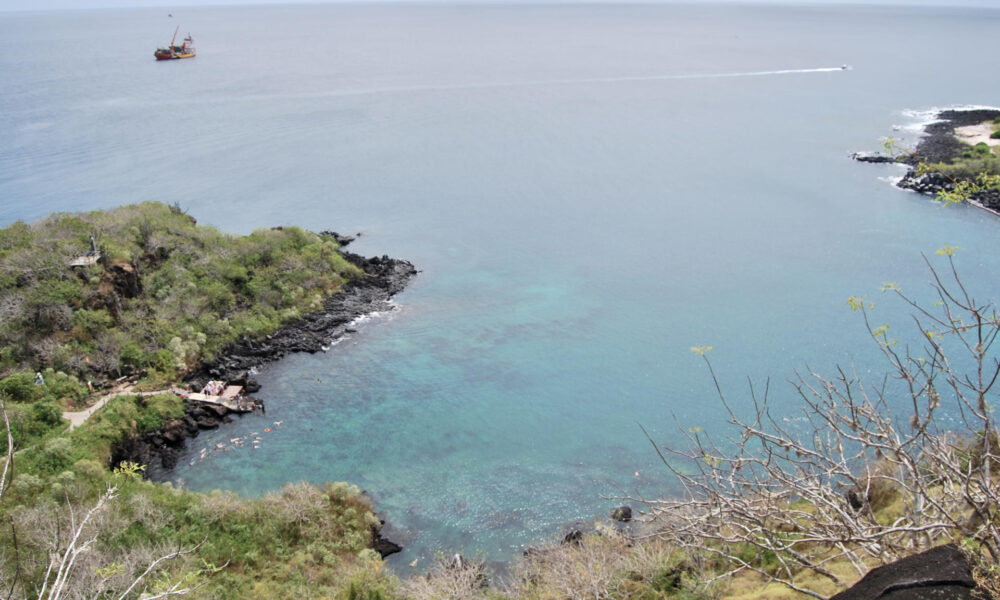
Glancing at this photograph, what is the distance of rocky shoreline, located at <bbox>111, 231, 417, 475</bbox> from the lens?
22.8 meters

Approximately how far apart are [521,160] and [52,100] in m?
58.0

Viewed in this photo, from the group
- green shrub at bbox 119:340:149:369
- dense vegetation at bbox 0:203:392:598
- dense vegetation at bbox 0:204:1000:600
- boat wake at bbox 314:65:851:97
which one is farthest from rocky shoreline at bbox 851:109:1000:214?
green shrub at bbox 119:340:149:369

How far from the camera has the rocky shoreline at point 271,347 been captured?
22.8 meters

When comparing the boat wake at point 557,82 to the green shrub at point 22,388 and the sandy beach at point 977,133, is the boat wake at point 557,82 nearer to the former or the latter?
the sandy beach at point 977,133

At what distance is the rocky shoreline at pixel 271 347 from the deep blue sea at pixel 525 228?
2.62ft

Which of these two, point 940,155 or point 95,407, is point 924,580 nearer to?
point 95,407

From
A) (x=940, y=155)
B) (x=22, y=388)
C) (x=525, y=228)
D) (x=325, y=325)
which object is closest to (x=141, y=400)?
(x=22, y=388)

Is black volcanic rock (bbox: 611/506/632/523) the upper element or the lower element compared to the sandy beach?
lower

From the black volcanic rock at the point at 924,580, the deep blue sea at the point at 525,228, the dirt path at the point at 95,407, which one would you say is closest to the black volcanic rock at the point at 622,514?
the deep blue sea at the point at 525,228

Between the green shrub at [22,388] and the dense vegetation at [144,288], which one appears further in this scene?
the dense vegetation at [144,288]

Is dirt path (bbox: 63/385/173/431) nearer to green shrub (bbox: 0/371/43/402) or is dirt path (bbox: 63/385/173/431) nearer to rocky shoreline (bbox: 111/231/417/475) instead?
green shrub (bbox: 0/371/43/402)

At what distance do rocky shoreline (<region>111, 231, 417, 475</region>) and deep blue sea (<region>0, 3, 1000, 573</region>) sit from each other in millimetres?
797

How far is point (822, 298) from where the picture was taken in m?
32.3

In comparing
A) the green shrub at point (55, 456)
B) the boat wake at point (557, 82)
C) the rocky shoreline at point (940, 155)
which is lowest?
the green shrub at point (55, 456)
